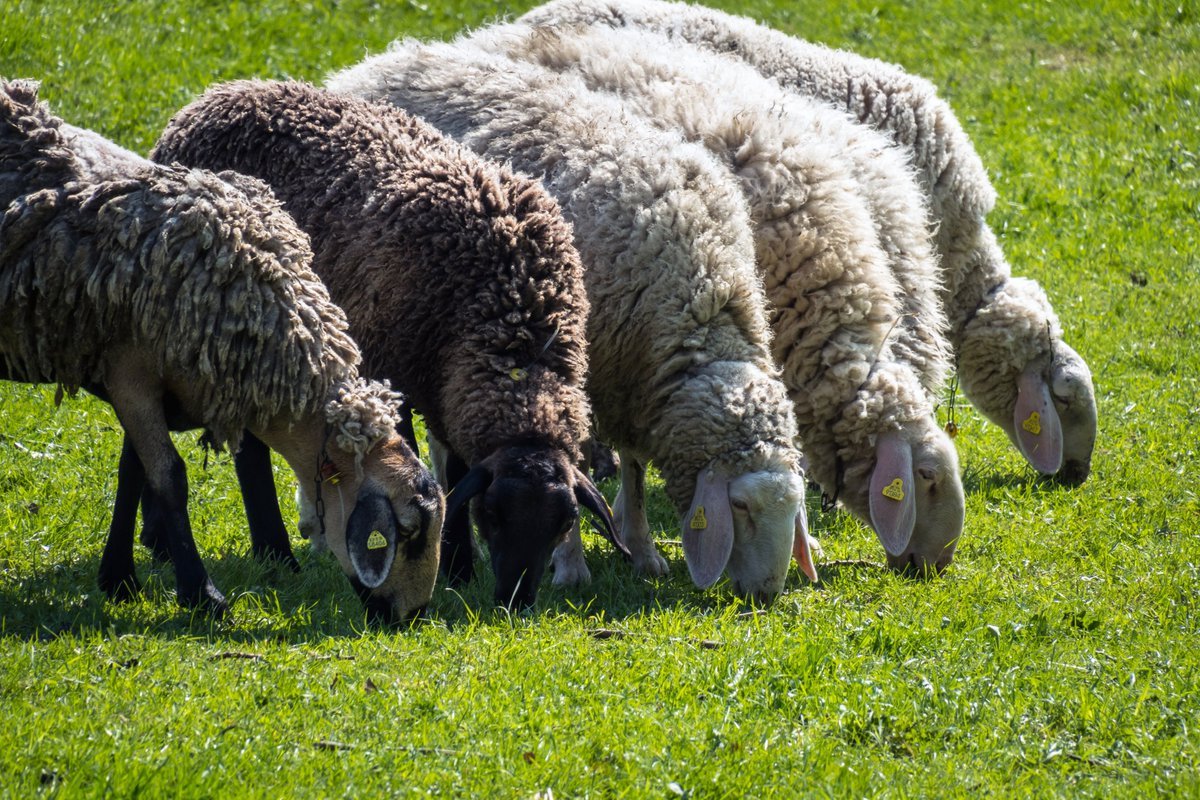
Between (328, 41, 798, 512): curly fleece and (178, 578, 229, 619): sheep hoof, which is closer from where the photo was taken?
(178, 578, 229, 619): sheep hoof

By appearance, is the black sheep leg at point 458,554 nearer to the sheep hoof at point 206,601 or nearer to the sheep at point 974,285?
the sheep hoof at point 206,601

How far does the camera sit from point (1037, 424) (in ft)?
27.1

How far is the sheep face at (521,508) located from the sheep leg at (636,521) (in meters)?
1.23

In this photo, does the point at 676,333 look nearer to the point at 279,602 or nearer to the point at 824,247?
the point at 824,247

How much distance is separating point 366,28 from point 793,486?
9.68m

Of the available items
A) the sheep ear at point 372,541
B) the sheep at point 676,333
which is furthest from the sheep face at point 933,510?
the sheep ear at point 372,541

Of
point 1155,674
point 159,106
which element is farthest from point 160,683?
point 159,106

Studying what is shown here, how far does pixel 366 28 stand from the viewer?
14305mm

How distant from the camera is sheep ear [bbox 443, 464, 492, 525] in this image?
542 cm

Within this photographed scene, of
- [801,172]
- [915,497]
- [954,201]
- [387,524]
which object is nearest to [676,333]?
[801,172]

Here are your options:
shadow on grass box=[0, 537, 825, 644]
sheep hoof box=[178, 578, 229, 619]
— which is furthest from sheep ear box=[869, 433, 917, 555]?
sheep hoof box=[178, 578, 229, 619]

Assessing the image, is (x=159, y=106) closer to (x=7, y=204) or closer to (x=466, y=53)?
(x=466, y=53)

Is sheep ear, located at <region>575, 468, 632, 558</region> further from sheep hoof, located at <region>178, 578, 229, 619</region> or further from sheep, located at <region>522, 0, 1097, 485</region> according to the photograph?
sheep, located at <region>522, 0, 1097, 485</region>

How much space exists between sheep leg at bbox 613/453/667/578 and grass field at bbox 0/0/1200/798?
22cm
